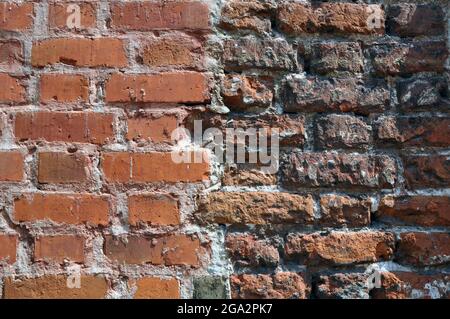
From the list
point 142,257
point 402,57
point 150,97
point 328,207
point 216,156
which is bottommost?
point 142,257

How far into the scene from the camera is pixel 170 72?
1251 mm

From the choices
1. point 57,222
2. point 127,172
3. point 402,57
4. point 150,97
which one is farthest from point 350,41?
point 57,222

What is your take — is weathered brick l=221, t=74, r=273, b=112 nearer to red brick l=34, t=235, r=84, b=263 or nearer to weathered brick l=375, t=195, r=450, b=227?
weathered brick l=375, t=195, r=450, b=227

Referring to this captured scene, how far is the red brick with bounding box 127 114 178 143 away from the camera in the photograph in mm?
1233

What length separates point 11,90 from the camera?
123 centimetres

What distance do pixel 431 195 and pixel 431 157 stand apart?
84mm

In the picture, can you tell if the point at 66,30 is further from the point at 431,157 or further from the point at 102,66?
the point at 431,157

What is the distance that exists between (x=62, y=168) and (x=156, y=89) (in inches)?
10.5

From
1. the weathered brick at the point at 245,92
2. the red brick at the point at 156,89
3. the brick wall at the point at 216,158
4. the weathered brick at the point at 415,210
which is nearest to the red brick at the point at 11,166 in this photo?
the brick wall at the point at 216,158

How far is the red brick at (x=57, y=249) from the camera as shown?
Answer: 1192mm

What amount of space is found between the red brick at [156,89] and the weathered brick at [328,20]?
247 millimetres

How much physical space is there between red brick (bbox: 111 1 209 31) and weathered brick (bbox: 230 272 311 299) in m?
0.57

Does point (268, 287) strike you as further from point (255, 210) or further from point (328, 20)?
point (328, 20)

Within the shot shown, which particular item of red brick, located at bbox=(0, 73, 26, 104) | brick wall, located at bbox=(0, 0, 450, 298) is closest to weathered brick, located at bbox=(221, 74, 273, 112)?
brick wall, located at bbox=(0, 0, 450, 298)
